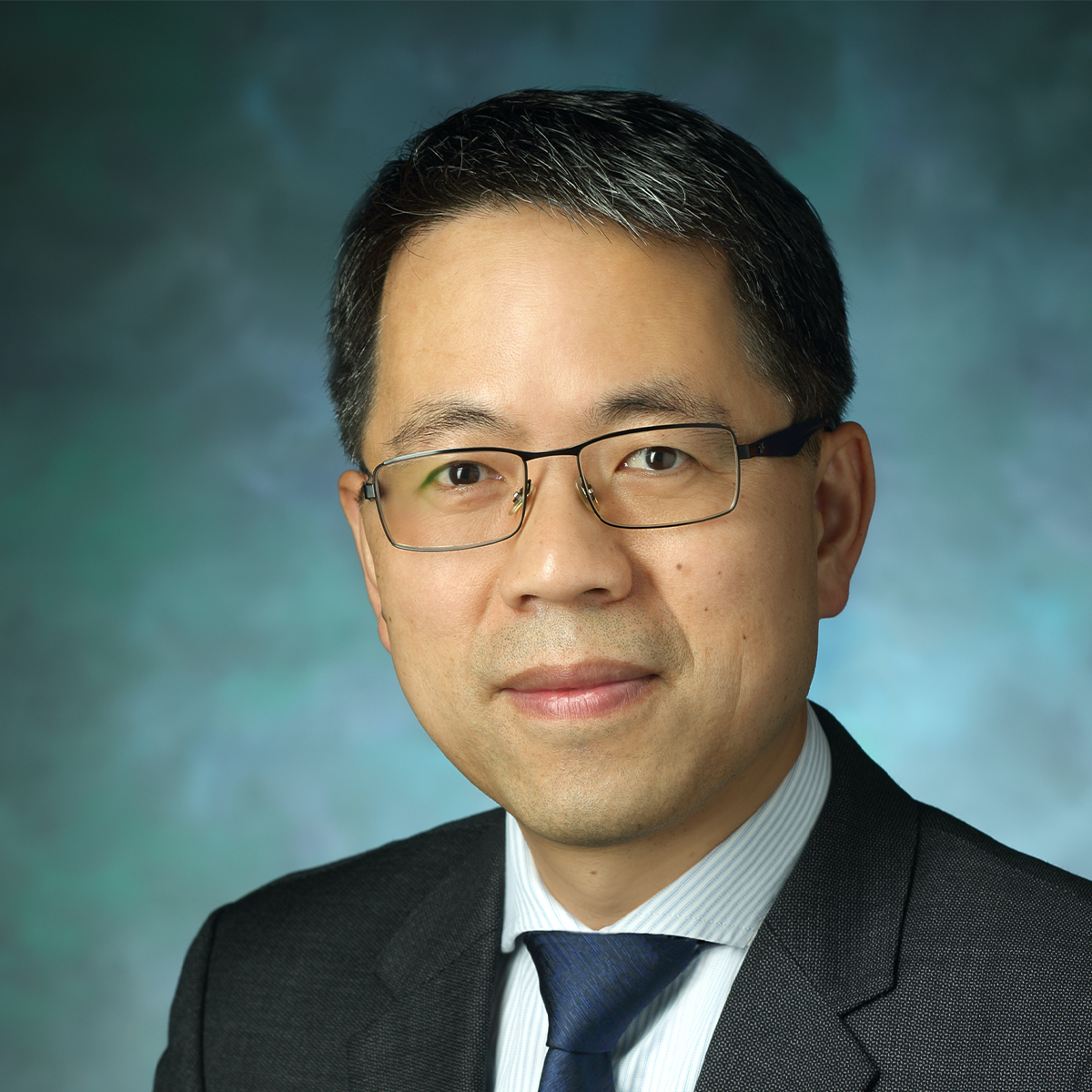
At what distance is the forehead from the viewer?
2244 mm

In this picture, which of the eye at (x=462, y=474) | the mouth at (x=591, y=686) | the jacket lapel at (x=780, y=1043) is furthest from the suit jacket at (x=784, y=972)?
the eye at (x=462, y=474)

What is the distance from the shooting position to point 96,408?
451 cm

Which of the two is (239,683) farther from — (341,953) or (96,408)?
(341,953)

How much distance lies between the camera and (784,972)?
7.47 ft

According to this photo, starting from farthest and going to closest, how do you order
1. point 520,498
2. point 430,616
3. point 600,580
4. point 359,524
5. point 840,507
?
1. point 359,524
2. point 840,507
3. point 430,616
4. point 520,498
5. point 600,580

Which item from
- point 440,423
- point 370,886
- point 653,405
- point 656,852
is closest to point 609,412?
point 653,405

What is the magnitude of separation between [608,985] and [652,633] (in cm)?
63

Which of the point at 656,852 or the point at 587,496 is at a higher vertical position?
the point at 587,496

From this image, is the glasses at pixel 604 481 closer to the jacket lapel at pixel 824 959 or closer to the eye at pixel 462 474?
the eye at pixel 462 474

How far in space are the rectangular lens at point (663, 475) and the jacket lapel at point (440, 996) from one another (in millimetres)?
907

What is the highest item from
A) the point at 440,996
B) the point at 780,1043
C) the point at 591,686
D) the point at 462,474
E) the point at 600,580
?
the point at 462,474

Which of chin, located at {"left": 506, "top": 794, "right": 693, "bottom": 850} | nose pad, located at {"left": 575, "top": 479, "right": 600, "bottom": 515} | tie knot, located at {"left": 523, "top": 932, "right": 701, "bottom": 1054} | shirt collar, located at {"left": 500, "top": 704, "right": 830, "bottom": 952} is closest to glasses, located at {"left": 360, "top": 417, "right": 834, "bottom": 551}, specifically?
nose pad, located at {"left": 575, "top": 479, "right": 600, "bottom": 515}

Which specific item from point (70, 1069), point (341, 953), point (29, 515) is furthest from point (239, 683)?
point (341, 953)

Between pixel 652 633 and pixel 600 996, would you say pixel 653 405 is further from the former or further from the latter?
pixel 600 996
